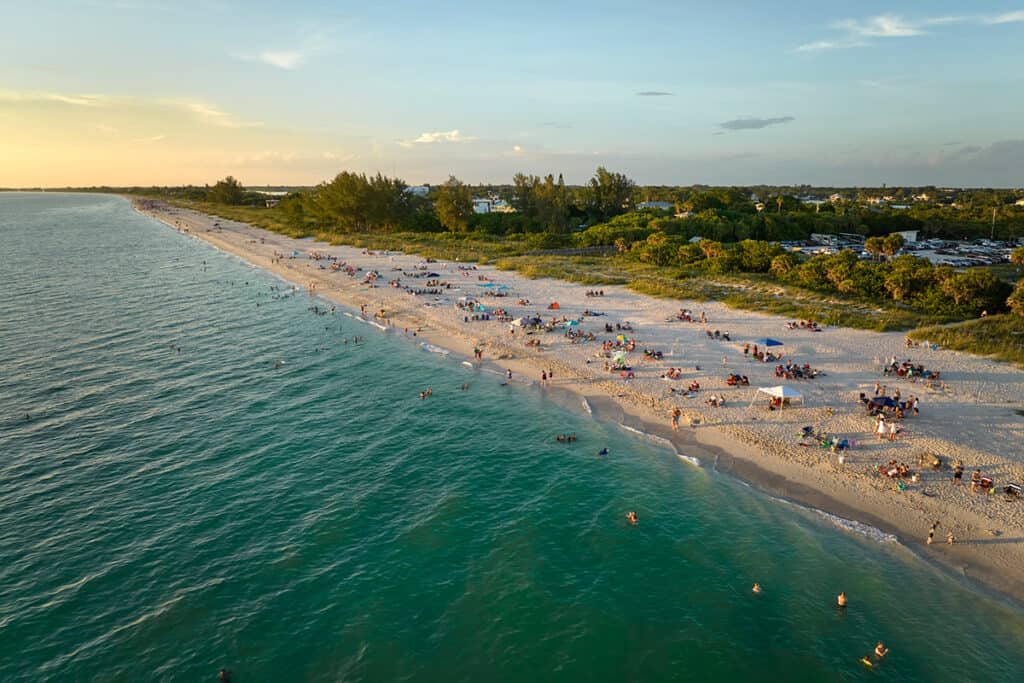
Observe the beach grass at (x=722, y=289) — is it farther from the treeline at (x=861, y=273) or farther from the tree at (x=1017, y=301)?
the tree at (x=1017, y=301)

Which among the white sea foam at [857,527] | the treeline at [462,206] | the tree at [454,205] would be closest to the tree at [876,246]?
the treeline at [462,206]

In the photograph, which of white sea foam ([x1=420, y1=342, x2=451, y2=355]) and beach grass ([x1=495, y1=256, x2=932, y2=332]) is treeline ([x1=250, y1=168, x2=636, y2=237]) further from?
white sea foam ([x1=420, y1=342, x2=451, y2=355])

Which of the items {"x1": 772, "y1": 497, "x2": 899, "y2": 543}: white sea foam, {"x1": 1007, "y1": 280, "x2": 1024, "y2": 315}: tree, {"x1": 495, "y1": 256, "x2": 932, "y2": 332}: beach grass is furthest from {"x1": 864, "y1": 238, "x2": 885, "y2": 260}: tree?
{"x1": 772, "y1": 497, "x2": 899, "y2": 543}: white sea foam

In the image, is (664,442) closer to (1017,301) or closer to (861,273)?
(1017,301)

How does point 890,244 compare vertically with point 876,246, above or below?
above

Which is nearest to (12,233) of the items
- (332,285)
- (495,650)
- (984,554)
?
(332,285)

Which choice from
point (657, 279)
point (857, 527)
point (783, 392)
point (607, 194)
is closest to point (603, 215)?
point (607, 194)
